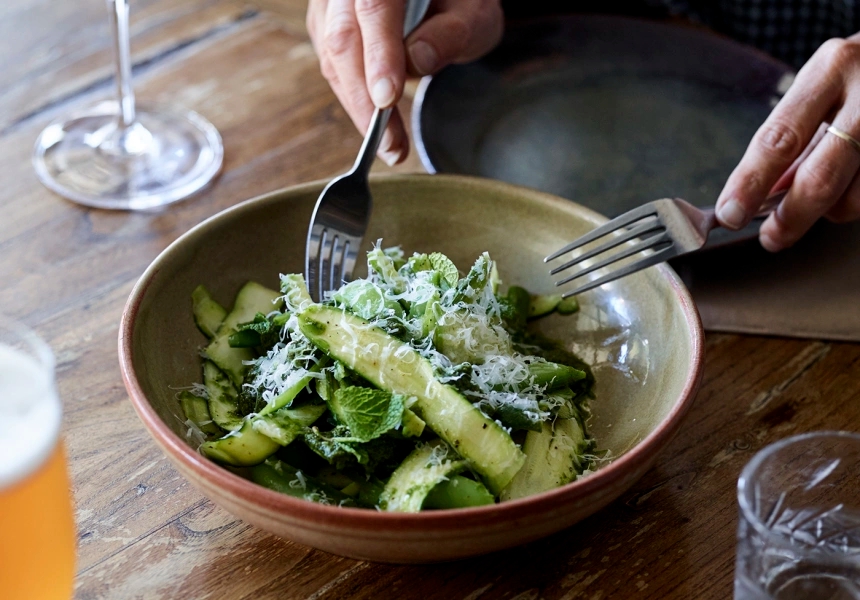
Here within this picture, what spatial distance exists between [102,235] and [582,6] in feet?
4.41

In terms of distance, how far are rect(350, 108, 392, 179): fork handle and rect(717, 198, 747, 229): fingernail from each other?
1.74 ft

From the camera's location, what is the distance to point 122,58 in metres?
1.75

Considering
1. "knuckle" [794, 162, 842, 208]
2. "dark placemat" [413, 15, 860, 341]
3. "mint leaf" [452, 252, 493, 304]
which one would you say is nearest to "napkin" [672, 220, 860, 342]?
"dark placemat" [413, 15, 860, 341]

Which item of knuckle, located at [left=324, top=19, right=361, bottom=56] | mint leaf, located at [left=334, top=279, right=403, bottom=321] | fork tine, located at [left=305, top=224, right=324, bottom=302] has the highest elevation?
knuckle, located at [left=324, top=19, right=361, bottom=56]

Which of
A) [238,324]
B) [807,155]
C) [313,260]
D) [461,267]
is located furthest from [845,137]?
[238,324]

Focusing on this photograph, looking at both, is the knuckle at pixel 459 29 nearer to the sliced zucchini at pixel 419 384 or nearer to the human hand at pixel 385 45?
the human hand at pixel 385 45

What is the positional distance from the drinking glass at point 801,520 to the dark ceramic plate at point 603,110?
2.43 ft

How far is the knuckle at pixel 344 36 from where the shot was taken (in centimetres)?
154

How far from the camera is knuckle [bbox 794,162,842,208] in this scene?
1.36m

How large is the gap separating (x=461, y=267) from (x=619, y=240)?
274 mm

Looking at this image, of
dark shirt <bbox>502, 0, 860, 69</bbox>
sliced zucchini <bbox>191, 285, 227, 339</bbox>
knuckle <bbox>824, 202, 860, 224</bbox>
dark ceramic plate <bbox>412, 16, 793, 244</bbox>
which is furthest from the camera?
dark shirt <bbox>502, 0, 860, 69</bbox>

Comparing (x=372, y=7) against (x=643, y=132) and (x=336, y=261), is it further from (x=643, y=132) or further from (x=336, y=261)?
(x=643, y=132)

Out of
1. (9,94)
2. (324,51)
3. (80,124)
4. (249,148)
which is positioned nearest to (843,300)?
(324,51)

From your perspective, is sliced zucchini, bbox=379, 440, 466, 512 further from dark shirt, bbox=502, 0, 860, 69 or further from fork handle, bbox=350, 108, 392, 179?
dark shirt, bbox=502, 0, 860, 69
